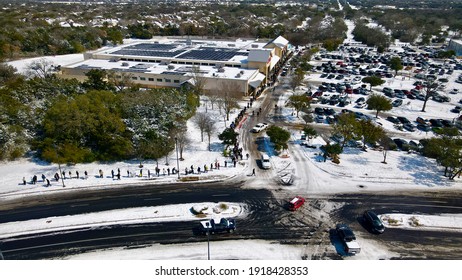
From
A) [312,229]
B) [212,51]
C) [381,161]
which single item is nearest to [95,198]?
[312,229]

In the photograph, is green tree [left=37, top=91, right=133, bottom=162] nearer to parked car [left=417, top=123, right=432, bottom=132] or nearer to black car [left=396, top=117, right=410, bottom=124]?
black car [left=396, top=117, right=410, bottom=124]

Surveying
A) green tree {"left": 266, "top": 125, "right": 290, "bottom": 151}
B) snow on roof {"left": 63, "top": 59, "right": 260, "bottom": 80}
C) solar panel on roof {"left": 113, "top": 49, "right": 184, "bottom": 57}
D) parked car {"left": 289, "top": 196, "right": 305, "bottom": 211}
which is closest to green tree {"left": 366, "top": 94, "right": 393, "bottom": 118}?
green tree {"left": 266, "top": 125, "right": 290, "bottom": 151}

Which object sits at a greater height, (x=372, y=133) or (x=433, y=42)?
(x=433, y=42)

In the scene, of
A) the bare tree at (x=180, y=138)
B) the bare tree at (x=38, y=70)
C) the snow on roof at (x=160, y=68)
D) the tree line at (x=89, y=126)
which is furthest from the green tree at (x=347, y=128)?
the bare tree at (x=38, y=70)

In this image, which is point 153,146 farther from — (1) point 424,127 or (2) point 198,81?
(1) point 424,127

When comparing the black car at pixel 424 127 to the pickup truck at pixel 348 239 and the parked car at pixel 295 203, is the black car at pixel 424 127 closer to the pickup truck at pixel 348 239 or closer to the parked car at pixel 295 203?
the parked car at pixel 295 203

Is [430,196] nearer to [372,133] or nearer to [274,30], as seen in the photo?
[372,133]
